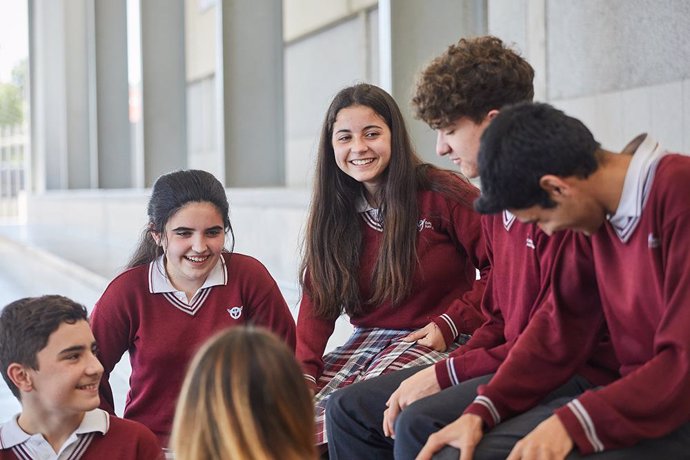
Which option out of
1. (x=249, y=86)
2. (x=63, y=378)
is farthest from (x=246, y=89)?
(x=63, y=378)

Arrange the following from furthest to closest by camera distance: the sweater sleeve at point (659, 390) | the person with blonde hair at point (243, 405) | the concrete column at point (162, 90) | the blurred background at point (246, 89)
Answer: the concrete column at point (162, 90)
the blurred background at point (246, 89)
the sweater sleeve at point (659, 390)
the person with blonde hair at point (243, 405)

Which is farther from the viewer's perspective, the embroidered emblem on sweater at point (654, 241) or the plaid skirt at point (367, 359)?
the plaid skirt at point (367, 359)

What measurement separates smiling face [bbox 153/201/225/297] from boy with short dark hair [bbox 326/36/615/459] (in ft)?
2.18

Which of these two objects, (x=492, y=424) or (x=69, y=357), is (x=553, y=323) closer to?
(x=492, y=424)

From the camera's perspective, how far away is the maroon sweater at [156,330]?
2.80 m

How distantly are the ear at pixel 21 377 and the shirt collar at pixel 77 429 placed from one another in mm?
84

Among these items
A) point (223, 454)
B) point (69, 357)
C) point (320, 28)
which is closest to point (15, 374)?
point (69, 357)

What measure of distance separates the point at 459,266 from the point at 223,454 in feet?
5.18

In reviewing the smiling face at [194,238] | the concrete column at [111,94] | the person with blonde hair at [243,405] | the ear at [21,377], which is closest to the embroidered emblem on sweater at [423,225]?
the smiling face at [194,238]

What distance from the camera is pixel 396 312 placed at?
9.16 feet

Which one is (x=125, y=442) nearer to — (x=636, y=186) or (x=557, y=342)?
(x=557, y=342)

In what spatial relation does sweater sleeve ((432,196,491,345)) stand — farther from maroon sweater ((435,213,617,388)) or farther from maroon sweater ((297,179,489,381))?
maroon sweater ((435,213,617,388))

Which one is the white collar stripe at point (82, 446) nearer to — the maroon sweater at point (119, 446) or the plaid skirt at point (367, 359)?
the maroon sweater at point (119, 446)

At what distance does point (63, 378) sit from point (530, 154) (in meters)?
1.25
